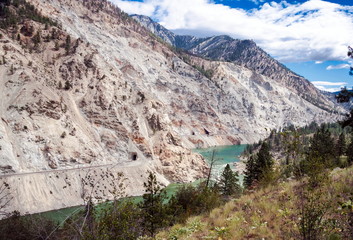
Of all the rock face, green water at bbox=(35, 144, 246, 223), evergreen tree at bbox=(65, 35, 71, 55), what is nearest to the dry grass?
green water at bbox=(35, 144, 246, 223)

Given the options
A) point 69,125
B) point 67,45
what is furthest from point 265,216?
point 67,45

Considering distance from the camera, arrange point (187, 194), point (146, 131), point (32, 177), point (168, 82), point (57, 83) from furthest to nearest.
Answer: point (168, 82) < point (146, 131) < point (57, 83) < point (32, 177) < point (187, 194)

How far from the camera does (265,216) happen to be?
11070mm

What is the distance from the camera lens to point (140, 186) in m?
61.1

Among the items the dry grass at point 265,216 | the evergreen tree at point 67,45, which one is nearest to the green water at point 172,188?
the dry grass at point 265,216

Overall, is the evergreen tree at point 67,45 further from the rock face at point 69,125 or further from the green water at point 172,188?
the green water at point 172,188

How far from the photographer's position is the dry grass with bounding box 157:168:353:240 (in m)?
9.51

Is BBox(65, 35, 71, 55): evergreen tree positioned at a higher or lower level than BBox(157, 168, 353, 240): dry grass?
higher

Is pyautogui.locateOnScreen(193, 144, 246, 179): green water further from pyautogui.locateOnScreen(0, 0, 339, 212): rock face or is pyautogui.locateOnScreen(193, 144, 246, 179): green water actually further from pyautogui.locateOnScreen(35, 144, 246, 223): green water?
pyautogui.locateOnScreen(0, 0, 339, 212): rock face

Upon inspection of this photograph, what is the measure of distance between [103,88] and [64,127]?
2065 cm

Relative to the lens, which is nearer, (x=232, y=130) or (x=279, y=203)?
(x=279, y=203)

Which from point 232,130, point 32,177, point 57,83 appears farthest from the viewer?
point 232,130

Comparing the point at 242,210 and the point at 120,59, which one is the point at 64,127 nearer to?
the point at 242,210

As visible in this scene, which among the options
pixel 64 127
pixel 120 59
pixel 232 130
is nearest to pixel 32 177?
pixel 64 127
